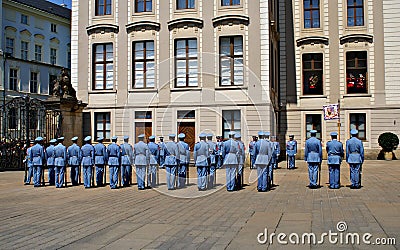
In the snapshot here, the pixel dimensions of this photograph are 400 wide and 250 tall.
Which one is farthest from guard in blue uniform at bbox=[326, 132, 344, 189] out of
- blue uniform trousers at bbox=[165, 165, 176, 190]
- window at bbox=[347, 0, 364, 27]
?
window at bbox=[347, 0, 364, 27]

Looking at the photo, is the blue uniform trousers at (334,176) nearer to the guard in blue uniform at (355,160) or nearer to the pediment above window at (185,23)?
the guard in blue uniform at (355,160)

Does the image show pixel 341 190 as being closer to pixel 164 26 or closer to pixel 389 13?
pixel 164 26

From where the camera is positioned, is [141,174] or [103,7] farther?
[103,7]

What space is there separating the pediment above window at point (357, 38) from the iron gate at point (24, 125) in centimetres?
1948

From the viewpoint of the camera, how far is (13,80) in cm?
4969

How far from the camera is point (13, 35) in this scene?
5038cm

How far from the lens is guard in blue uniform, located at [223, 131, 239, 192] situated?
1563 centimetres

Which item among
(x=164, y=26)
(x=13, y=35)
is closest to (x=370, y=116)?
(x=164, y=26)

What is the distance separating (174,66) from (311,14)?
11.6 metres

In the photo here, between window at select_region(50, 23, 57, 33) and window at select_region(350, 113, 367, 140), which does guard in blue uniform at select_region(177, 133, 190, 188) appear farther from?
window at select_region(50, 23, 57, 33)

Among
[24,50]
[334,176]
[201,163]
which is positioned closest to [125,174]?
[201,163]

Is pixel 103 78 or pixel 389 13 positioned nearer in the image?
pixel 103 78

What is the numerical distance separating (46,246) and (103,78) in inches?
885

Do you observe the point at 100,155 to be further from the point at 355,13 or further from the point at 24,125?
the point at 355,13
